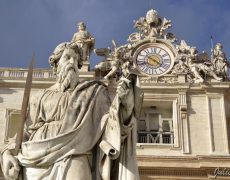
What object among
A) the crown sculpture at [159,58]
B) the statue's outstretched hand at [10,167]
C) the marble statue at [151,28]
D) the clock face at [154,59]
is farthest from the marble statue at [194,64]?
the statue's outstretched hand at [10,167]

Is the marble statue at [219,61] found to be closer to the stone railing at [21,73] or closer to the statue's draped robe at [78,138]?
the stone railing at [21,73]

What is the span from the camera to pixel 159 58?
87.2 feet

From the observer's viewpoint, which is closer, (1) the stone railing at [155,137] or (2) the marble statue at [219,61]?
(1) the stone railing at [155,137]

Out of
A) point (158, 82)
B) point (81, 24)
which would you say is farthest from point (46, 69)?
point (158, 82)

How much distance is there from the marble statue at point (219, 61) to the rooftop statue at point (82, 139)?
20854 mm

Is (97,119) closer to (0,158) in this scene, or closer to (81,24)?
(0,158)

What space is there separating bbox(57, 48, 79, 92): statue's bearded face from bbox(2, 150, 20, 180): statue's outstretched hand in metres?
0.78

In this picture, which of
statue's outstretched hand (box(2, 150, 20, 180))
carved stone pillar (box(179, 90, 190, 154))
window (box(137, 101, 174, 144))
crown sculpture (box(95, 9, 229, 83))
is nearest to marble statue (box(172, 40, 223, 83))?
crown sculpture (box(95, 9, 229, 83))

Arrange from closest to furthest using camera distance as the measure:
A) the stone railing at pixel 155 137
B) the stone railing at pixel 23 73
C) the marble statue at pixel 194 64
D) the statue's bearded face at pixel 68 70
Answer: the statue's bearded face at pixel 68 70, the stone railing at pixel 155 137, the stone railing at pixel 23 73, the marble statue at pixel 194 64

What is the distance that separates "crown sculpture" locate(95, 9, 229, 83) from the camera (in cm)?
2583

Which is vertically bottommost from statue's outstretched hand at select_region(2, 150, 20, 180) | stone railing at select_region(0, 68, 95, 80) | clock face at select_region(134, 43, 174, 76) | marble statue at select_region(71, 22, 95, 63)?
statue's outstretched hand at select_region(2, 150, 20, 180)

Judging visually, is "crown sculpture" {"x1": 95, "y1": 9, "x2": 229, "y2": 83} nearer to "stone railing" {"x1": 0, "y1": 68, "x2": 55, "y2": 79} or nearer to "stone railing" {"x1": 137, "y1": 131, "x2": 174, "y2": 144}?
"stone railing" {"x1": 0, "y1": 68, "x2": 55, "y2": 79}

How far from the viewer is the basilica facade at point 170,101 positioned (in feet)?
77.9

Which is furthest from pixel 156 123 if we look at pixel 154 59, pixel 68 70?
pixel 68 70
